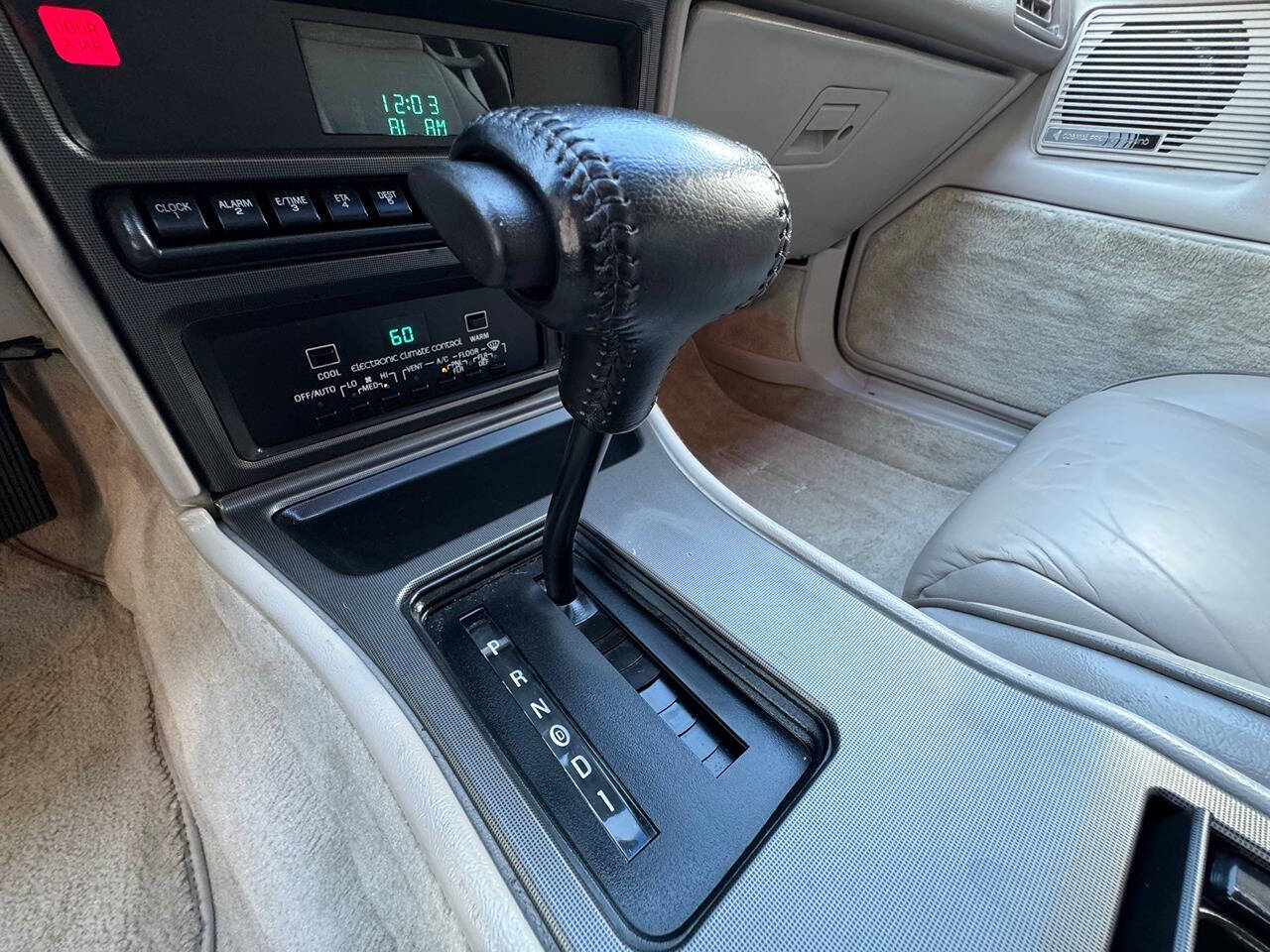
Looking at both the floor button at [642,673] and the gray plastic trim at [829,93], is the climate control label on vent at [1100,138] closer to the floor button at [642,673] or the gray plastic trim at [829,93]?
the gray plastic trim at [829,93]

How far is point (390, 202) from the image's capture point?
50cm

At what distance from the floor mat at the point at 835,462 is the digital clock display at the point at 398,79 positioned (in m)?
1.15

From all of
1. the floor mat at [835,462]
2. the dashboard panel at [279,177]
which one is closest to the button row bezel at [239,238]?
the dashboard panel at [279,177]

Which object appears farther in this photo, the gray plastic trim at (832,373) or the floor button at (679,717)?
the gray plastic trim at (832,373)

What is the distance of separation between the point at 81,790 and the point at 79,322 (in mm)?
759

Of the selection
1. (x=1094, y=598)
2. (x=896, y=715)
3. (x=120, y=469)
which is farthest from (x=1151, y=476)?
(x=120, y=469)

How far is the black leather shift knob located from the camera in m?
0.26

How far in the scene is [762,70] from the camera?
0.80 metres

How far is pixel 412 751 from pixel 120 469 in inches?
26.2

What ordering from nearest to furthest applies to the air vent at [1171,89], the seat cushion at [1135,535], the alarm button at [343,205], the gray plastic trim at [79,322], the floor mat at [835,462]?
the gray plastic trim at [79,322], the alarm button at [343,205], the seat cushion at [1135,535], the air vent at [1171,89], the floor mat at [835,462]

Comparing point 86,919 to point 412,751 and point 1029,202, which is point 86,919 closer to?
point 412,751

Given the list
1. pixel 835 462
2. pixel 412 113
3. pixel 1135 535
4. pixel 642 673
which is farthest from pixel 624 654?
pixel 835 462

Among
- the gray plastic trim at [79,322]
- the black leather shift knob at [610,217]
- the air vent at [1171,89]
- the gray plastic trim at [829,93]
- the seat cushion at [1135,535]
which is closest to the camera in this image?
the black leather shift knob at [610,217]

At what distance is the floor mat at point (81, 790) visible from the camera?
745 millimetres
